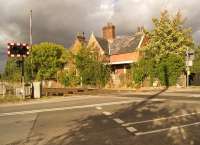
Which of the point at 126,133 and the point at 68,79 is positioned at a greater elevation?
the point at 68,79

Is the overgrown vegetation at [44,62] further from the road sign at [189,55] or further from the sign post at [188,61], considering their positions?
the sign post at [188,61]

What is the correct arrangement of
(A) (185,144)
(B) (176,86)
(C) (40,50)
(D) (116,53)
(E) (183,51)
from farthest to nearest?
1. (C) (40,50)
2. (D) (116,53)
3. (E) (183,51)
4. (B) (176,86)
5. (A) (185,144)

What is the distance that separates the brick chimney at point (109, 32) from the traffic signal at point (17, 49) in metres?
32.3

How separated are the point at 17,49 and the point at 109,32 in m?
33.2

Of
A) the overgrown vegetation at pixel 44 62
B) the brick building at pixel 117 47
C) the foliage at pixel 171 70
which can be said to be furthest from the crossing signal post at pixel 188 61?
the overgrown vegetation at pixel 44 62

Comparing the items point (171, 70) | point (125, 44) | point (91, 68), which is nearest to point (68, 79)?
point (91, 68)

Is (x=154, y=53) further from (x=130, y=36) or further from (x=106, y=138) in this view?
(x=106, y=138)

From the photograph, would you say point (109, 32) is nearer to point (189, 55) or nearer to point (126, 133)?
point (189, 55)

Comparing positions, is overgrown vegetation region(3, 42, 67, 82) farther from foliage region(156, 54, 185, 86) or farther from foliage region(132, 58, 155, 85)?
foliage region(156, 54, 185, 86)

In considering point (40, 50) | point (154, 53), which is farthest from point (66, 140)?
point (40, 50)

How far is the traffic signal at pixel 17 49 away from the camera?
75.1 feet

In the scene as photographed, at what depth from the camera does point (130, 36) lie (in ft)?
169

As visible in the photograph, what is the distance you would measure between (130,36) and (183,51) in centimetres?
1413

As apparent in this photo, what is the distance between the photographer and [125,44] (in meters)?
50.3
